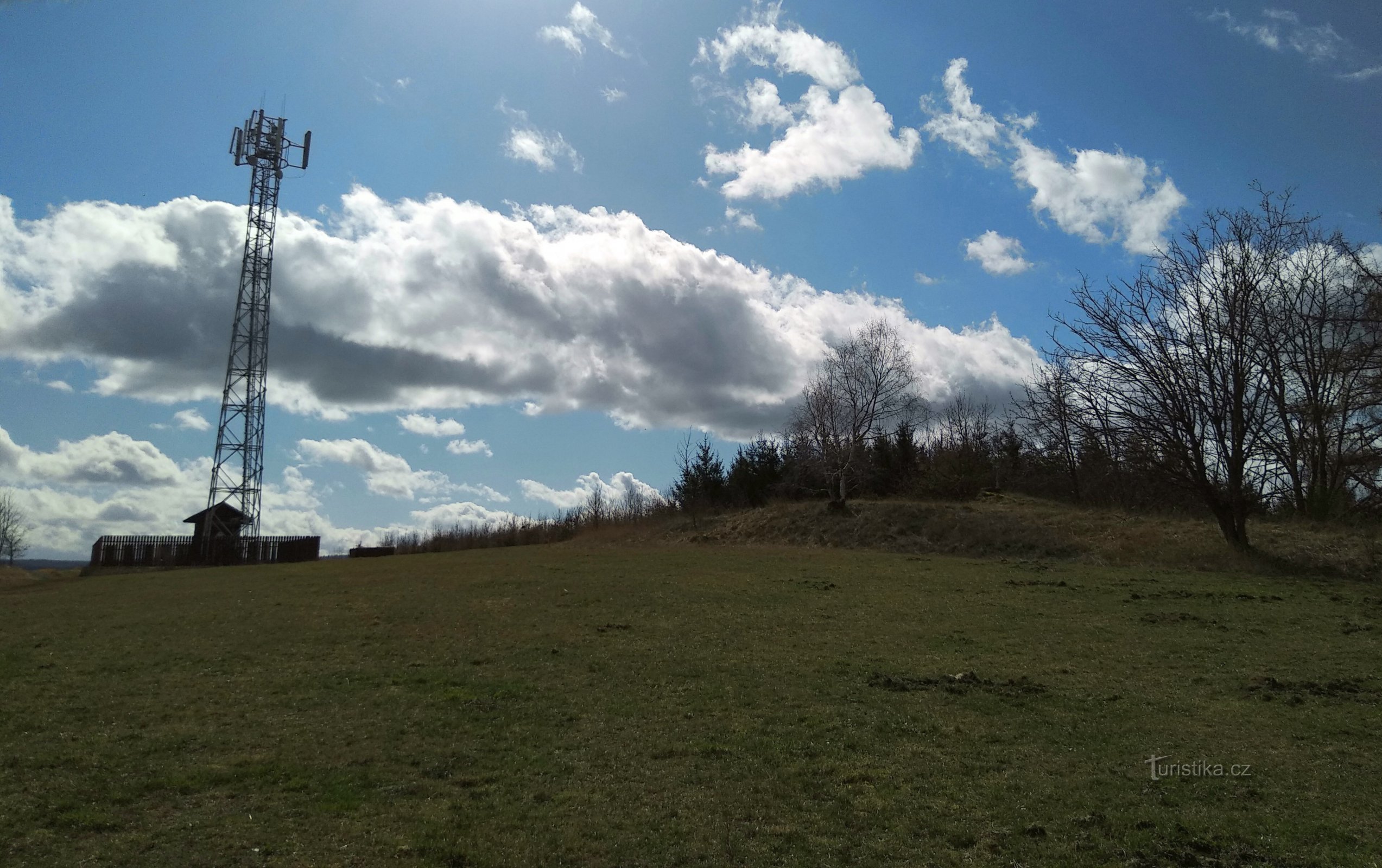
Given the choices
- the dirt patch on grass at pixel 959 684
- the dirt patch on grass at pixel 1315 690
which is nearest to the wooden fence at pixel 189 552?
the dirt patch on grass at pixel 959 684

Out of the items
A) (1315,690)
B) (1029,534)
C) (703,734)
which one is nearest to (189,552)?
(1029,534)

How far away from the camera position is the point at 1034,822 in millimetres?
5469

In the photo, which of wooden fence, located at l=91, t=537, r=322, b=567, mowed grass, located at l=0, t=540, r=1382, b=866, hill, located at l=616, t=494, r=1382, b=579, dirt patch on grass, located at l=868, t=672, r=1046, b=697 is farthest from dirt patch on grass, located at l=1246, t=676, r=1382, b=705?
wooden fence, located at l=91, t=537, r=322, b=567

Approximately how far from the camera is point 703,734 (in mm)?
7594

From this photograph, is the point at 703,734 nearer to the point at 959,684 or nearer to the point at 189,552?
the point at 959,684

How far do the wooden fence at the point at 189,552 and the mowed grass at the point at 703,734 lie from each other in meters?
25.8

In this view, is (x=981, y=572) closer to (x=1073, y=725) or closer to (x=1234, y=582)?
(x=1234, y=582)

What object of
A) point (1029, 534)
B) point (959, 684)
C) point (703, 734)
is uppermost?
point (1029, 534)

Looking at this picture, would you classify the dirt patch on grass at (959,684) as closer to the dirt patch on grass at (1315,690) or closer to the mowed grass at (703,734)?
the mowed grass at (703,734)

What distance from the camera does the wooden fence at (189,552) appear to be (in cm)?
3753

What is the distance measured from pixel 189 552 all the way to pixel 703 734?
39.0m

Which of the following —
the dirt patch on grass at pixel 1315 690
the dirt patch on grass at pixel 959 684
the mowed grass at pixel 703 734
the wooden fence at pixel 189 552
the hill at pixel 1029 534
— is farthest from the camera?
the wooden fence at pixel 189 552

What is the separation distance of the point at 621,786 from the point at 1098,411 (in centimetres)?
1997

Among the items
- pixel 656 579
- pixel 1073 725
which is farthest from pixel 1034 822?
pixel 656 579
